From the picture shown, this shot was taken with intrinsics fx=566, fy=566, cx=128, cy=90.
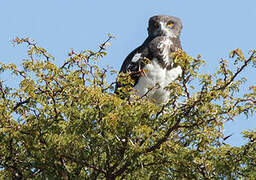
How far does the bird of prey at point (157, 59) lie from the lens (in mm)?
6402

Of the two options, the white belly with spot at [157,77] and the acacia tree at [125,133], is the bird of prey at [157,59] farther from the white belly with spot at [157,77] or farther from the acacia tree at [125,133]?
the acacia tree at [125,133]

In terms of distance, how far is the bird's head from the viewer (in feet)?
22.7

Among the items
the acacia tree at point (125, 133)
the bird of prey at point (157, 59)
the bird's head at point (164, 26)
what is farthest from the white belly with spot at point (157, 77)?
the acacia tree at point (125, 133)

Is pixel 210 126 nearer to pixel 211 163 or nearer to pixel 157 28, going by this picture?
pixel 211 163

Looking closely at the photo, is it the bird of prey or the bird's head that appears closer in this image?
the bird of prey

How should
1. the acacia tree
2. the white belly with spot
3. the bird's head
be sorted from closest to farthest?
the acacia tree < the white belly with spot < the bird's head

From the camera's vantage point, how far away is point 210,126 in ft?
13.7

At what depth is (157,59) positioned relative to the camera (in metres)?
6.46

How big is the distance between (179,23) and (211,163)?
3.44 m

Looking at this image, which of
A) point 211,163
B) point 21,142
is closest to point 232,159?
point 211,163

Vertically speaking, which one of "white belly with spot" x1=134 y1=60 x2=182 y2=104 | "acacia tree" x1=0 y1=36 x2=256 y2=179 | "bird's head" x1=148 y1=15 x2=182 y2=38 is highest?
"bird's head" x1=148 y1=15 x2=182 y2=38

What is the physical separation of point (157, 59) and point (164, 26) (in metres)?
0.66

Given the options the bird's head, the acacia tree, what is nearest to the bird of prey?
the bird's head

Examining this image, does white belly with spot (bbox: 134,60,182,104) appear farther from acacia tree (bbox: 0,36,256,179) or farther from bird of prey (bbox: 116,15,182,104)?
acacia tree (bbox: 0,36,256,179)
